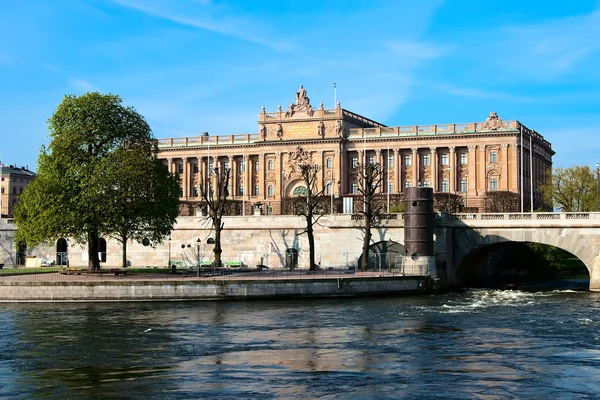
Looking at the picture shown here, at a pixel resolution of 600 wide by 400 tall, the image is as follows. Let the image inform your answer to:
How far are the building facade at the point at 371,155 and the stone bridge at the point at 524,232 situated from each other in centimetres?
5753

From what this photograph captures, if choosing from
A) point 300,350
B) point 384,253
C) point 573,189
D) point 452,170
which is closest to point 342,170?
point 452,170

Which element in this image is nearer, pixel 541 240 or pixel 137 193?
pixel 137 193

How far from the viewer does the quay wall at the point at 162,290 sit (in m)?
63.4

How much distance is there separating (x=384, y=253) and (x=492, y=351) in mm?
42470

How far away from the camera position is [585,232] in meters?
75.1

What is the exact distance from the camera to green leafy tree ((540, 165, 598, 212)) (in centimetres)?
12488

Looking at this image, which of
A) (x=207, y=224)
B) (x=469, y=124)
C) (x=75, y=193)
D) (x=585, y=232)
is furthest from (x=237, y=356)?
(x=469, y=124)

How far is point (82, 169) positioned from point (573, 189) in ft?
271

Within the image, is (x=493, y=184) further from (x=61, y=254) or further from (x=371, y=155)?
(x=61, y=254)

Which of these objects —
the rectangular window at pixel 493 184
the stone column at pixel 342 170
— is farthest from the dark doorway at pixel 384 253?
the stone column at pixel 342 170

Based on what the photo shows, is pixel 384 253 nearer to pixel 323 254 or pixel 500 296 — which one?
pixel 323 254

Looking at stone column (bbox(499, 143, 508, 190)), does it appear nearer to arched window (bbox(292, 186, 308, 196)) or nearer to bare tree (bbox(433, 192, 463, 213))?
bare tree (bbox(433, 192, 463, 213))

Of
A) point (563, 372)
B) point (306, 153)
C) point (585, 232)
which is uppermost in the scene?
point (306, 153)

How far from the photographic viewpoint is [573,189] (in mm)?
127438
